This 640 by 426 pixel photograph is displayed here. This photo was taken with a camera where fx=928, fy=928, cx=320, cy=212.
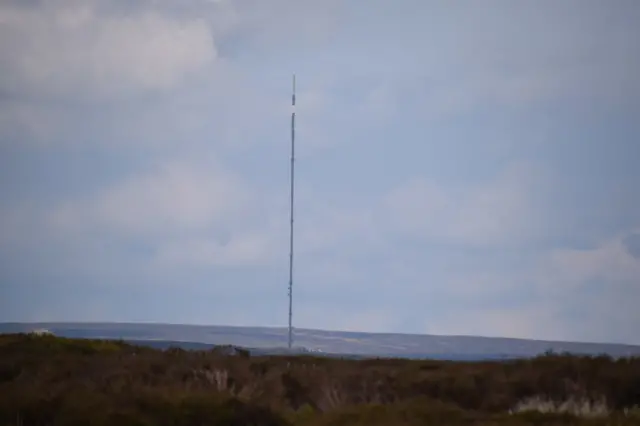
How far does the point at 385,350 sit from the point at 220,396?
28948mm

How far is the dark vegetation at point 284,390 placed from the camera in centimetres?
918

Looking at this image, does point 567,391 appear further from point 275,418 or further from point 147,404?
point 147,404

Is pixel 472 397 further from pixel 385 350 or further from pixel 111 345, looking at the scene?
pixel 385 350

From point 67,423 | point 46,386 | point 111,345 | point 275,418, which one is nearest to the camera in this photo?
point 67,423

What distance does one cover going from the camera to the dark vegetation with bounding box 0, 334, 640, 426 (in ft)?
30.1

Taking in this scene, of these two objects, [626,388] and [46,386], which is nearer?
[46,386]

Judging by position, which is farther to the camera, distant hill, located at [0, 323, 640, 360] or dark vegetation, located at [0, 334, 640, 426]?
distant hill, located at [0, 323, 640, 360]

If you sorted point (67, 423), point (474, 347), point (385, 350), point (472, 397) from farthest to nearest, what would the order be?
1. point (385, 350)
2. point (474, 347)
3. point (472, 397)
4. point (67, 423)

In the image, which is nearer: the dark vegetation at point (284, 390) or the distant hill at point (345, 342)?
the dark vegetation at point (284, 390)

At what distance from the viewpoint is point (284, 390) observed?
13484 millimetres

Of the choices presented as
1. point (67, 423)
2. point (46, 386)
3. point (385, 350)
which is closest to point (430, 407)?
point (67, 423)

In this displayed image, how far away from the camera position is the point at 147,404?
971 centimetres

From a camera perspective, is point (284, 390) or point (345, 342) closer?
point (284, 390)

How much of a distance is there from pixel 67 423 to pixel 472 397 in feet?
21.3
